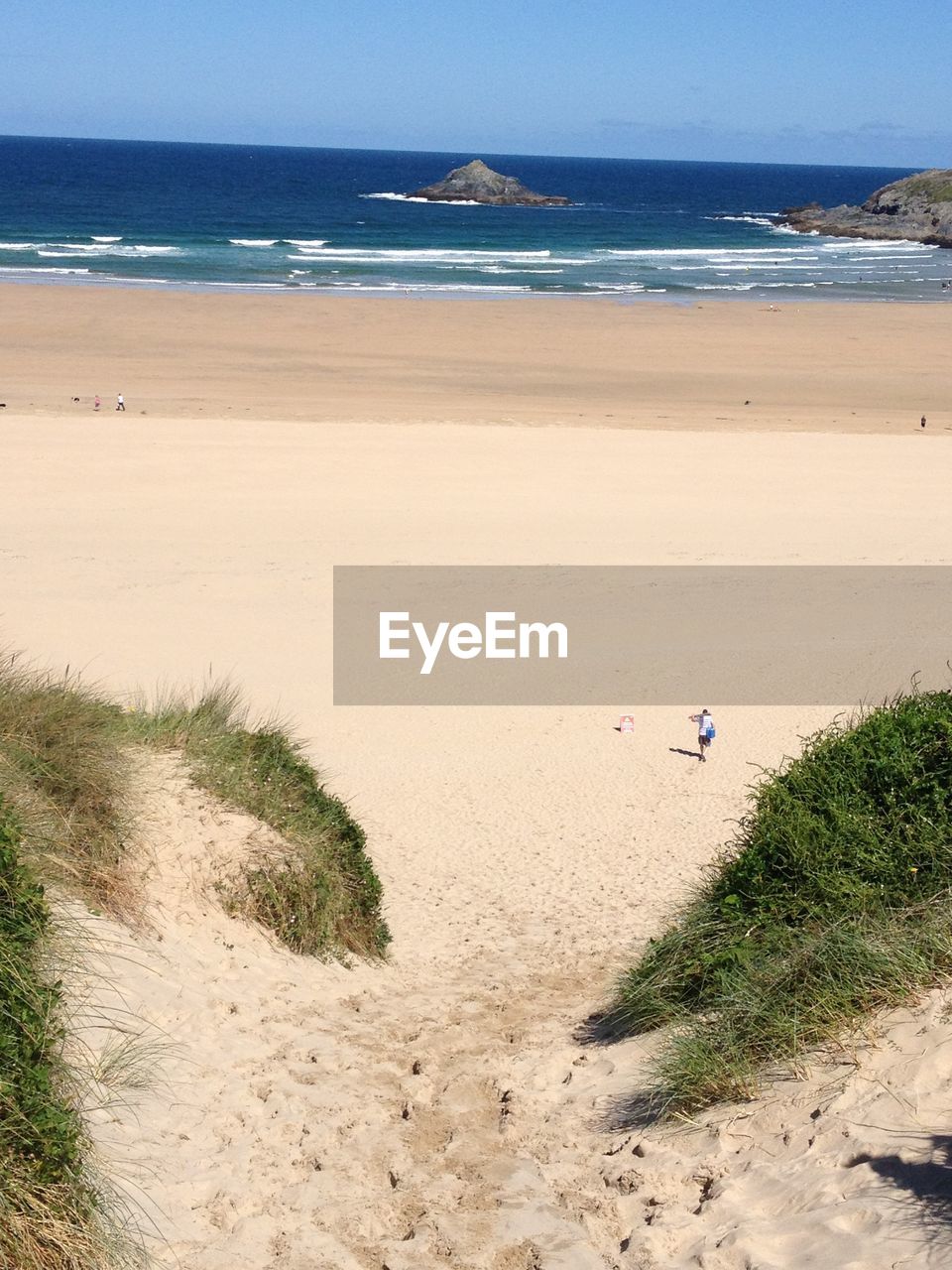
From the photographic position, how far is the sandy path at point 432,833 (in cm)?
509

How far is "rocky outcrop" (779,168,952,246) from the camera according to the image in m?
103

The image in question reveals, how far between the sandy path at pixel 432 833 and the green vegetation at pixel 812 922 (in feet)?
1.27

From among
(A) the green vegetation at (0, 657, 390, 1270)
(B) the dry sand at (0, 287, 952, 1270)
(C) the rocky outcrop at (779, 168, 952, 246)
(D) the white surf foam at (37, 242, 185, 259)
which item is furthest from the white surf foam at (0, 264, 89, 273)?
(C) the rocky outcrop at (779, 168, 952, 246)

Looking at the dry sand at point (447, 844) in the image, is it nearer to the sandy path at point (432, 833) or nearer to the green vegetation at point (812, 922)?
the sandy path at point (432, 833)

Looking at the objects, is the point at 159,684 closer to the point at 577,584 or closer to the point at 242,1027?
the point at 577,584

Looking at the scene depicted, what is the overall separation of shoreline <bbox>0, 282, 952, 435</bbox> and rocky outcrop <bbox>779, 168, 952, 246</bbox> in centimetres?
5029

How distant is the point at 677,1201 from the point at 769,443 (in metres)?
26.3

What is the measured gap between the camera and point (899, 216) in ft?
362

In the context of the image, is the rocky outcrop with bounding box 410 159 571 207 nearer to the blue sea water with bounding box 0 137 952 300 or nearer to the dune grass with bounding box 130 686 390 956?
the blue sea water with bounding box 0 137 952 300

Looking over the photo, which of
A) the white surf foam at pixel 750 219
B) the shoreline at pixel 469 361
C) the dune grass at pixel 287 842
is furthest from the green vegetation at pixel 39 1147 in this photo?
the white surf foam at pixel 750 219

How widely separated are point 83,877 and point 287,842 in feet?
5.31

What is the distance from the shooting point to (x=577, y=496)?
79.4 ft

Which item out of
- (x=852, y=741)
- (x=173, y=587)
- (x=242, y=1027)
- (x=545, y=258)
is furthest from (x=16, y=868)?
(x=545, y=258)
